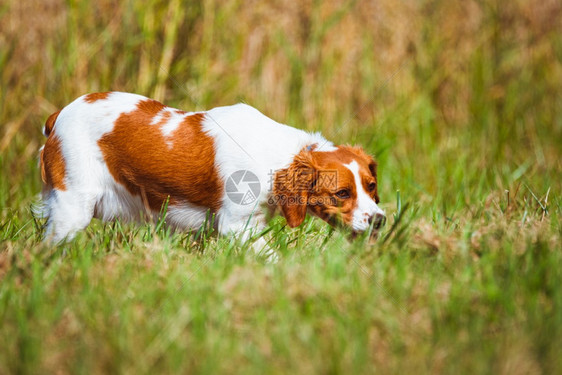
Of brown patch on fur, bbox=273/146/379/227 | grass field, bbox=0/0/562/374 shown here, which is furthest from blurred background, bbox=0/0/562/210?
brown patch on fur, bbox=273/146/379/227

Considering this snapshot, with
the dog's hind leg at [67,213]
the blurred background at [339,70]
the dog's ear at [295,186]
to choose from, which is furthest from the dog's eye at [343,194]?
the blurred background at [339,70]

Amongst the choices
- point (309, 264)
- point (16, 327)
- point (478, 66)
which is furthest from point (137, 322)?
point (478, 66)

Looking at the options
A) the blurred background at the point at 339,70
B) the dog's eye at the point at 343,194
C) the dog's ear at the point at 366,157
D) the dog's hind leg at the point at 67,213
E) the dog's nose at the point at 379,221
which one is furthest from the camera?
the blurred background at the point at 339,70

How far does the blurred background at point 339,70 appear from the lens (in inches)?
196

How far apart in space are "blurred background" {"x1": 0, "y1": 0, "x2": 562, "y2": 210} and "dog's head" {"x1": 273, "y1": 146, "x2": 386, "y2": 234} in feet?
4.97

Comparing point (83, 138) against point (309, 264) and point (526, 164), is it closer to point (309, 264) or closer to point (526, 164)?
point (309, 264)

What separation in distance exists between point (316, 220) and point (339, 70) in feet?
7.89

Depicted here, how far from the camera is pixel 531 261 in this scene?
8.23ft

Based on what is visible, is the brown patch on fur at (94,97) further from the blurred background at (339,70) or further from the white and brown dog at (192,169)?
the blurred background at (339,70)

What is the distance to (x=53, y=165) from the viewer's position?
3352mm

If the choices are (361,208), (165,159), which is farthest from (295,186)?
(165,159)

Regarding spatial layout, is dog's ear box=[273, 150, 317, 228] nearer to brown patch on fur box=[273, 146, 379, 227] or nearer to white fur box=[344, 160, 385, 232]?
brown patch on fur box=[273, 146, 379, 227]

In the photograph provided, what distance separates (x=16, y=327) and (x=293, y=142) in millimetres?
1658

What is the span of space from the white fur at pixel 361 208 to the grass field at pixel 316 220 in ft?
0.39
